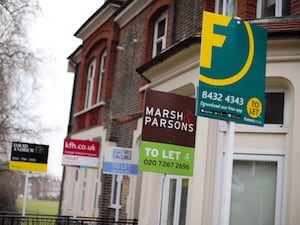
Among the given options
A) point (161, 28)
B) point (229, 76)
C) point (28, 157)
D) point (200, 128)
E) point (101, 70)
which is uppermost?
point (161, 28)

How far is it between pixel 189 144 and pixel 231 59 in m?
2.77

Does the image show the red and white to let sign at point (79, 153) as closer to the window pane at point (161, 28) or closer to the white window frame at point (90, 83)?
the window pane at point (161, 28)

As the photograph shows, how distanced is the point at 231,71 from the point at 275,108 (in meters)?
3.68

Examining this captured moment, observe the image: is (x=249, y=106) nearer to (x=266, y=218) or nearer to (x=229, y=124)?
(x=229, y=124)

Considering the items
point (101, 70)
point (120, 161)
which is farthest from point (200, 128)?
point (101, 70)

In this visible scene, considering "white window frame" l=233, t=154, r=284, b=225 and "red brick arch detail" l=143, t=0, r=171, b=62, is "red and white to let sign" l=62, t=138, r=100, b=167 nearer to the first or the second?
"red brick arch detail" l=143, t=0, r=171, b=62

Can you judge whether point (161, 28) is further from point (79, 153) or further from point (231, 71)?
point (231, 71)

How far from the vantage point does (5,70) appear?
18734 mm

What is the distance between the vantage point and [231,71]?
5.61 meters

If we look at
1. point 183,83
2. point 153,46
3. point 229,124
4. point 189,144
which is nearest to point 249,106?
point 229,124

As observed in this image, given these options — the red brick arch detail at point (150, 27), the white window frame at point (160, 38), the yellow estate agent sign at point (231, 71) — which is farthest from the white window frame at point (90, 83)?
the yellow estate agent sign at point (231, 71)

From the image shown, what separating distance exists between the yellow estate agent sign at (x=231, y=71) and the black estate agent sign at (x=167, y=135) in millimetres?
2389

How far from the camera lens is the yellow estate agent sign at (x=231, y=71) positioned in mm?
5500

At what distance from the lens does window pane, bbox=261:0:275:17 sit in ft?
34.2
